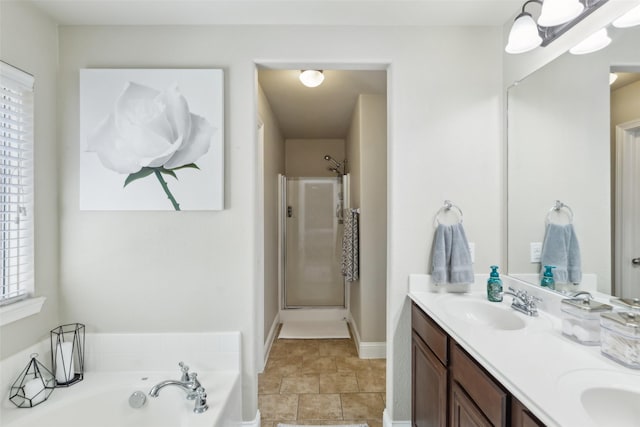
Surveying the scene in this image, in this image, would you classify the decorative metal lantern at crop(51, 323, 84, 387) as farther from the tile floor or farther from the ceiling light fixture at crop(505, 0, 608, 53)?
the ceiling light fixture at crop(505, 0, 608, 53)

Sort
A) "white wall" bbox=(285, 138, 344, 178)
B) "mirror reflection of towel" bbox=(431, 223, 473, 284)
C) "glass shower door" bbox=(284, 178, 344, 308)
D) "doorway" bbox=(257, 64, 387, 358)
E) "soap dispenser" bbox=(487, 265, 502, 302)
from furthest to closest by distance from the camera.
→ "white wall" bbox=(285, 138, 344, 178)
"glass shower door" bbox=(284, 178, 344, 308)
"doorway" bbox=(257, 64, 387, 358)
"mirror reflection of towel" bbox=(431, 223, 473, 284)
"soap dispenser" bbox=(487, 265, 502, 302)

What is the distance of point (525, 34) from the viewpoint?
147 cm

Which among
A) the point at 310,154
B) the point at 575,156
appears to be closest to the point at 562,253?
the point at 575,156

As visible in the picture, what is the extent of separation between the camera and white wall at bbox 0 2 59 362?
61.2 inches

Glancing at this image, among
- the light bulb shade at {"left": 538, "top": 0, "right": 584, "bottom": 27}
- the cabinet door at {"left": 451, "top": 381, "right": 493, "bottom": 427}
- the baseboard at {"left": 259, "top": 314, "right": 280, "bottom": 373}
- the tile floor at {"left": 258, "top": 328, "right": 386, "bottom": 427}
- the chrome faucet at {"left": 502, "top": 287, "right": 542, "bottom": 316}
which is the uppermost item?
the light bulb shade at {"left": 538, "top": 0, "right": 584, "bottom": 27}

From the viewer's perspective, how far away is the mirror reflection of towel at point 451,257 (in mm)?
1770

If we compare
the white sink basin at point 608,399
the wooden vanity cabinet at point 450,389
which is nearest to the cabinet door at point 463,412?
the wooden vanity cabinet at point 450,389

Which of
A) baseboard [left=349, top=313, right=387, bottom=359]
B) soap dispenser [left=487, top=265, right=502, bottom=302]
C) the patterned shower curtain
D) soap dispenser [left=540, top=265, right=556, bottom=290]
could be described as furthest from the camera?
the patterned shower curtain

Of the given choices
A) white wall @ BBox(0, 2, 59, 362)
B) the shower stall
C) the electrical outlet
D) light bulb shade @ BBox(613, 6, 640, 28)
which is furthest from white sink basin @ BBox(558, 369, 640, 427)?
the shower stall

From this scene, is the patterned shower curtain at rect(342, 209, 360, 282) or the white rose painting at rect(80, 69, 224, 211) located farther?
the patterned shower curtain at rect(342, 209, 360, 282)

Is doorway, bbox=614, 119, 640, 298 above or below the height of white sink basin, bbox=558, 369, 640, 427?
above

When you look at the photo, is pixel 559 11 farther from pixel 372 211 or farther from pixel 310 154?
pixel 310 154

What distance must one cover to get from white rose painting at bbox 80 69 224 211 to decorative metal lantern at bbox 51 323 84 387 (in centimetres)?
72

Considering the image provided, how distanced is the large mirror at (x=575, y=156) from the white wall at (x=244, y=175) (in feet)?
0.56
